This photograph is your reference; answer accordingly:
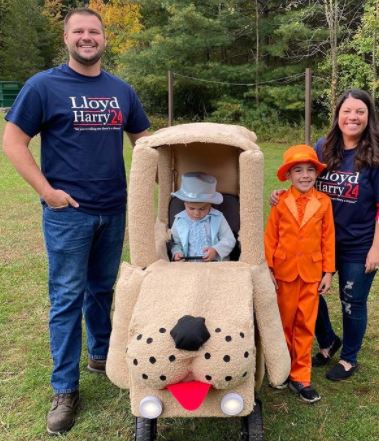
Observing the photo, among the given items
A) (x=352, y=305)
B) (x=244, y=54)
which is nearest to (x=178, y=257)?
(x=352, y=305)

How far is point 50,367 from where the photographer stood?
3.53 metres

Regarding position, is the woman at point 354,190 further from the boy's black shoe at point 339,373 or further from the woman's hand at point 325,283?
the boy's black shoe at point 339,373

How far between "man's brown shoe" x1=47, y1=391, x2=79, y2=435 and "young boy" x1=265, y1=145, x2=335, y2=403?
4.42ft

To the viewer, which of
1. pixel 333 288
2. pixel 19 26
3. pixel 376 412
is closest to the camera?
pixel 376 412

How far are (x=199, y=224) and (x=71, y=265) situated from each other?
764 millimetres

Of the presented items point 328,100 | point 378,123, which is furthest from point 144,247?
point 328,100

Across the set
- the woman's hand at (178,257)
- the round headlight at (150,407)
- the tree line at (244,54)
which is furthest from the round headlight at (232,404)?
the tree line at (244,54)

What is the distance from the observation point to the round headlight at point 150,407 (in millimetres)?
2234

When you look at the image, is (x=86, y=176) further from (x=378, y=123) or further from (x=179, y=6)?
(x=179, y=6)

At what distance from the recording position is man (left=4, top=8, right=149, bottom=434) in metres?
2.70

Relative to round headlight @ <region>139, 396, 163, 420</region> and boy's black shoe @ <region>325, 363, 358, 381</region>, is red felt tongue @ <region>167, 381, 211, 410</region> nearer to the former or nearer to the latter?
round headlight @ <region>139, 396, 163, 420</region>

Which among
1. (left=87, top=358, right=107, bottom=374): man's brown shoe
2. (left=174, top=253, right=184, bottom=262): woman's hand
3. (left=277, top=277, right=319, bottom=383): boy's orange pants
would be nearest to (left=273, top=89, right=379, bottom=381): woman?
(left=277, top=277, right=319, bottom=383): boy's orange pants

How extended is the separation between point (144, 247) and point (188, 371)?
0.74 m

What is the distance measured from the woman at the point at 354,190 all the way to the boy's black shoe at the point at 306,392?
1.64 ft
